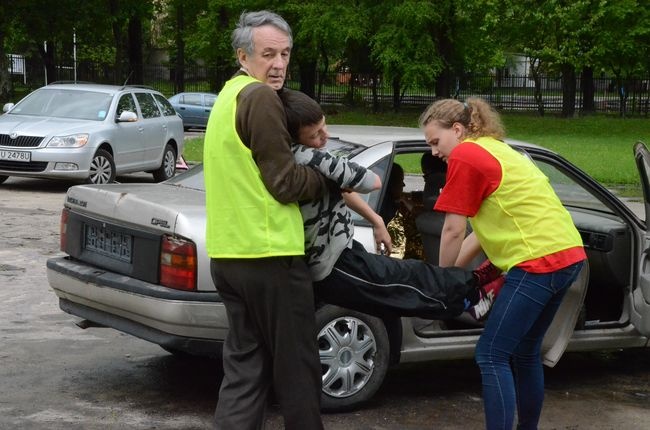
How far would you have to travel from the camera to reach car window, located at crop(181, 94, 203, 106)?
39.9 metres

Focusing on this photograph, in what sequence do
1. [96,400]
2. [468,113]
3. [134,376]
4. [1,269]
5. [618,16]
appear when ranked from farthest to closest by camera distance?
[618,16]
[1,269]
[134,376]
[96,400]
[468,113]

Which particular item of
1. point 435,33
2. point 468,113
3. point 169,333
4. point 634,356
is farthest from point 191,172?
point 435,33

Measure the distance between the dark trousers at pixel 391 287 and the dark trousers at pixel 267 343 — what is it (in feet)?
0.69

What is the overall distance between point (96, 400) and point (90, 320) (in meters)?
0.42

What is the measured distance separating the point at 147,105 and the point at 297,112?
15.6 m

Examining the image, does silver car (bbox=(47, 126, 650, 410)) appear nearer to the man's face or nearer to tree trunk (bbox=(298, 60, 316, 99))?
the man's face

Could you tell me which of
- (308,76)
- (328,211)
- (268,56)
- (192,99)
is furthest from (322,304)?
(308,76)

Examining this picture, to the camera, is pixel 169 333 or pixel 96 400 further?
pixel 96 400

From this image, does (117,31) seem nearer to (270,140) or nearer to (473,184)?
(473,184)

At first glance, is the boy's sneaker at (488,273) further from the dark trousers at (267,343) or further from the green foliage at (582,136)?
the green foliage at (582,136)

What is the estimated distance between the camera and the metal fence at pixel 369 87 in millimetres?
49938

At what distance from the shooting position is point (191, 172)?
7227 millimetres

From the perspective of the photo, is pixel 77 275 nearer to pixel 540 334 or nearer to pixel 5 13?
pixel 540 334

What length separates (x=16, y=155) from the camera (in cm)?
1652
